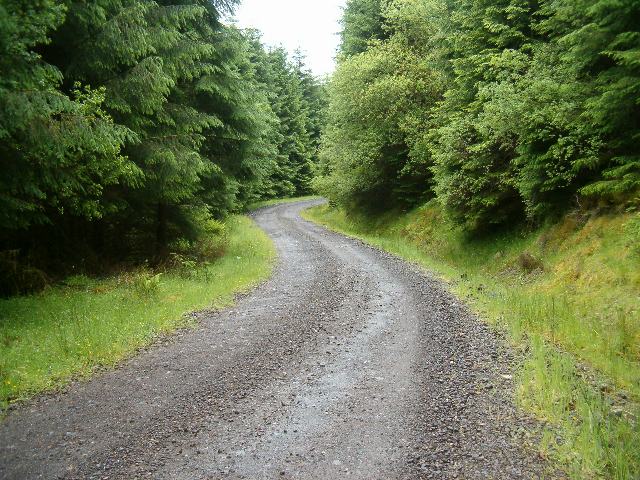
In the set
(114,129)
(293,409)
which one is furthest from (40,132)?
(293,409)

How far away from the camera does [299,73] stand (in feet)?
180

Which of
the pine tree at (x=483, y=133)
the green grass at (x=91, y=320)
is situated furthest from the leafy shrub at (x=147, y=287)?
the pine tree at (x=483, y=133)

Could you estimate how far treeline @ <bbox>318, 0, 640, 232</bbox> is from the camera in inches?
404

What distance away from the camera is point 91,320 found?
29.5ft

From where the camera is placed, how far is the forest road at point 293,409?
4754 mm

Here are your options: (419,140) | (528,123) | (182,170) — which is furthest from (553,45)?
(182,170)

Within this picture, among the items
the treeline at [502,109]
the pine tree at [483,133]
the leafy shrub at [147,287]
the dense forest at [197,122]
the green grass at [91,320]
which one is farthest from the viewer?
the pine tree at [483,133]

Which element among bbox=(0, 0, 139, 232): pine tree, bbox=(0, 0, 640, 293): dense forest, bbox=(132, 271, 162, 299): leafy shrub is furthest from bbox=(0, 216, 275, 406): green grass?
bbox=(0, 0, 139, 232): pine tree

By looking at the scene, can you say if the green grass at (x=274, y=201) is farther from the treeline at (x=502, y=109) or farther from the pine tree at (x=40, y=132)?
the pine tree at (x=40, y=132)

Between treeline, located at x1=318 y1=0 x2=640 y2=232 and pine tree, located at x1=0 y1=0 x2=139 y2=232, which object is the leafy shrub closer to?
pine tree, located at x1=0 y1=0 x2=139 y2=232

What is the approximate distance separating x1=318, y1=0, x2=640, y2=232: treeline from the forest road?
518 cm

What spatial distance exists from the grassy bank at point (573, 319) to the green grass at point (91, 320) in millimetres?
6334

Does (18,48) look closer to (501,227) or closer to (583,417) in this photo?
(583,417)

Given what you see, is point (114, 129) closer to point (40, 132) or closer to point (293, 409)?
point (40, 132)
